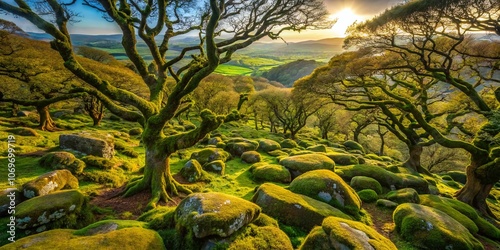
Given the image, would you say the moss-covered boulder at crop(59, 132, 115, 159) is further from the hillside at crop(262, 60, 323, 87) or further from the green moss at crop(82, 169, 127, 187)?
the hillside at crop(262, 60, 323, 87)

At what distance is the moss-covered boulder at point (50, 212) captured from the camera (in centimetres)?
711

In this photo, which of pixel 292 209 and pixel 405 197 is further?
pixel 405 197

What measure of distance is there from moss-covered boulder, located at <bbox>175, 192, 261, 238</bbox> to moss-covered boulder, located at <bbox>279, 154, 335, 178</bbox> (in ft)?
36.0

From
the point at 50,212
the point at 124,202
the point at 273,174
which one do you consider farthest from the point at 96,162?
the point at 273,174

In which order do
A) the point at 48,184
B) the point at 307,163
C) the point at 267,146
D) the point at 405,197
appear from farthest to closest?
the point at 267,146, the point at 307,163, the point at 405,197, the point at 48,184

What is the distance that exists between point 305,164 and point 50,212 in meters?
15.5

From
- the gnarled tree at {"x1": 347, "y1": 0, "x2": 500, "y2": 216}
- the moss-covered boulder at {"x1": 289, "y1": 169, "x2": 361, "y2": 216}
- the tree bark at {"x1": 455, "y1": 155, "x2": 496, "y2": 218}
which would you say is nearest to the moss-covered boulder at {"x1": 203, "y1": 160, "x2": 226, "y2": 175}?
the moss-covered boulder at {"x1": 289, "y1": 169, "x2": 361, "y2": 216}

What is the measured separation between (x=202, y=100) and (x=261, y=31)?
39950 mm

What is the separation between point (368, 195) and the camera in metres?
14.6

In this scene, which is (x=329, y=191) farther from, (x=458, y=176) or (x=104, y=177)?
(x=458, y=176)

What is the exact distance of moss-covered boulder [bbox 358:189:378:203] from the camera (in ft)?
47.4

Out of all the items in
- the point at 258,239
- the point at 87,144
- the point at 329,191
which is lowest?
the point at 329,191

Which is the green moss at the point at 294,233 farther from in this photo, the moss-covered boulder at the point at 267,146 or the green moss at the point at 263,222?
the moss-covered boulder at the point at 267,146

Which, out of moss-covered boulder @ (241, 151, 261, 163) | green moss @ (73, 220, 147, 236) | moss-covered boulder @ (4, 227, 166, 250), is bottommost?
moss-covered boulder @ (241, 151, 261, 163)
